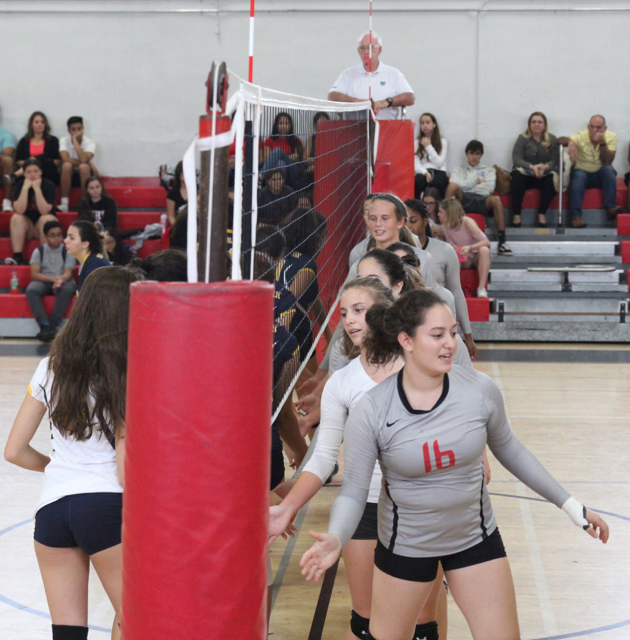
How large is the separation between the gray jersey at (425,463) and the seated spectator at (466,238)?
24.8 ft

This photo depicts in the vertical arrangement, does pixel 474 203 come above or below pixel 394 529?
above

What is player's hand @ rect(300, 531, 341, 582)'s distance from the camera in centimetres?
196

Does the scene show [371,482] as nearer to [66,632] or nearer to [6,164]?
[66,632]

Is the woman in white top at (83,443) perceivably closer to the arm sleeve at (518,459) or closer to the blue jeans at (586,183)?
the arm sleeve at (518,459)

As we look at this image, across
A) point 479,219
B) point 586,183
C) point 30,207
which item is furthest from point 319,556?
point 586,183

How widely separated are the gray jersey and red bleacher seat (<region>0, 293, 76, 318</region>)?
8335mm

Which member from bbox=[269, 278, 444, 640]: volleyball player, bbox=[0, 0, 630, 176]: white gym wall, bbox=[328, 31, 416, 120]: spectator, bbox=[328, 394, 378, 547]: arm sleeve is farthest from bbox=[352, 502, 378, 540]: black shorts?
bbox=[0, 0, 630, 176]: white gym wall

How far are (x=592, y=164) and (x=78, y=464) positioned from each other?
34.6 ft

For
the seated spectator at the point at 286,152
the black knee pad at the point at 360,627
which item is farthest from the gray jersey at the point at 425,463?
the seated spectator at the point at 286,152

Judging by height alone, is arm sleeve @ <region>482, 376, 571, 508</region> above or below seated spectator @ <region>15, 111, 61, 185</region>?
below

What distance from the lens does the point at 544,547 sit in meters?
4.04

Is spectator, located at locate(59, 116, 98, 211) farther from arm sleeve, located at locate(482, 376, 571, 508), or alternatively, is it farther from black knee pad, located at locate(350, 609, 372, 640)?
arm sleeve, located at locate(482, 376, 571, 508)

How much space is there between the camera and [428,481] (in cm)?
224

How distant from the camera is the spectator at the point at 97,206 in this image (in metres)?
10.8
